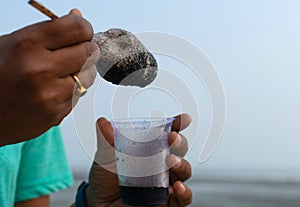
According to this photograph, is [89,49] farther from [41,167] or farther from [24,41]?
[41,167]

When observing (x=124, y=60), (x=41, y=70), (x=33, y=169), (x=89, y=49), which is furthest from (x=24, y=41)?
(x=33, y=169)

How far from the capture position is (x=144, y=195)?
1.88 m

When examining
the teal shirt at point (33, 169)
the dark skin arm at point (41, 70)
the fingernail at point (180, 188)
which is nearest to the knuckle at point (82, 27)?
the dark skin arm at point (41, 70)

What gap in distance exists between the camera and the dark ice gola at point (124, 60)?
5.57 ft

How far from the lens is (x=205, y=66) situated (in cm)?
170

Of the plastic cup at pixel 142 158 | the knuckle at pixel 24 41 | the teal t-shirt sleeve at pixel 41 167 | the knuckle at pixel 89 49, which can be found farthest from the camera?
the teal t-shirt sleeve at pixel 41 167

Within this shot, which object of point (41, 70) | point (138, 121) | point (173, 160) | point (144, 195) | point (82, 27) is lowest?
point (144, 195)

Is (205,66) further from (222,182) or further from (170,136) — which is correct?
(222,182)

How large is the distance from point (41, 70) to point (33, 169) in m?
1.13

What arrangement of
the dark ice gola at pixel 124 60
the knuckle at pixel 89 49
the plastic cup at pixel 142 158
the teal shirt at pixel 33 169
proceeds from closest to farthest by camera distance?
the knuckle at pixel 89 49 < the dark ice gola at pixel 124 60 < the plastic cup at pixel 142 158 < the teal shirt at pixel 33 169

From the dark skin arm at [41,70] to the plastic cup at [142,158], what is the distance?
1.21 feet

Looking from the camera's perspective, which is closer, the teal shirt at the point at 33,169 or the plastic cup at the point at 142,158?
A: the plastic cup at the point at 142,158

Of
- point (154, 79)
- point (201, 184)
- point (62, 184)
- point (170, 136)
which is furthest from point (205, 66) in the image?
point (201, 184)

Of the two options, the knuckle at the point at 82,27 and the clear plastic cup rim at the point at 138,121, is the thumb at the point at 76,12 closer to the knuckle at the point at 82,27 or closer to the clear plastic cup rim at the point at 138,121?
the knuckle at the point at 82,27
